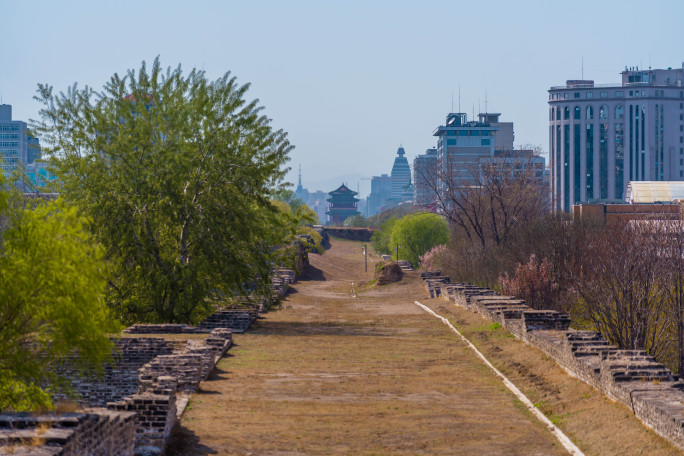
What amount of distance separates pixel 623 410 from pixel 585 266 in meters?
22.8

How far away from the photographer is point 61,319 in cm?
1356

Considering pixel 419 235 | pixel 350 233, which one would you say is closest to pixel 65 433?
pixel 419 235

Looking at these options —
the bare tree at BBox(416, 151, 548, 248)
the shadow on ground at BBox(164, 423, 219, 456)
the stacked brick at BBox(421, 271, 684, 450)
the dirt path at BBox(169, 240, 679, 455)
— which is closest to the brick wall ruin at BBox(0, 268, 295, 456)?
the shadow on ground at BBox(164, 423, 219, 456)

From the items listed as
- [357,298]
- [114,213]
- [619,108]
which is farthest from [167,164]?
[619,108]

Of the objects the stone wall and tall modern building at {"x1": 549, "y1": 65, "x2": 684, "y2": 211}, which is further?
tall modern building at {"x1": 549, "y1": 65, "x2": 684, "y2": 211}

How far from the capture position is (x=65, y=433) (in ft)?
36.3

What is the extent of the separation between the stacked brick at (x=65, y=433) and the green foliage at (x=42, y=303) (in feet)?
4.50

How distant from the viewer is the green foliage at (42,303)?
44.4 ft

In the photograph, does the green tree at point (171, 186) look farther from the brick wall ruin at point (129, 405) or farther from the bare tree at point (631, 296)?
the bare tree at point (631, 296)

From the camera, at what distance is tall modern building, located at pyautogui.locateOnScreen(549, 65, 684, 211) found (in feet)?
629

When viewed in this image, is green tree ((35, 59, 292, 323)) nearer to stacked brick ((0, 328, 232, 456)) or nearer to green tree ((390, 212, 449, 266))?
stacked brick ((0, 328, 232, 456))

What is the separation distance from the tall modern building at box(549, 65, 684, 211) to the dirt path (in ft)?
550

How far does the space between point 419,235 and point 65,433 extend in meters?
74.2

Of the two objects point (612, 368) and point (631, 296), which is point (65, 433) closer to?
point (612, 368)
